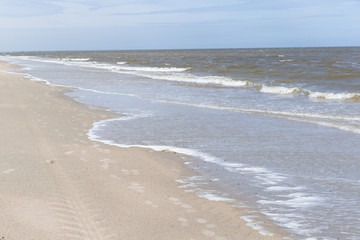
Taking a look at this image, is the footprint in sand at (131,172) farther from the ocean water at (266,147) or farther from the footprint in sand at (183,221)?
the footprint in sand at (183,221)

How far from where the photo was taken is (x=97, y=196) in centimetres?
475

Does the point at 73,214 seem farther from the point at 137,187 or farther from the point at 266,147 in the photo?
the point at 266,147

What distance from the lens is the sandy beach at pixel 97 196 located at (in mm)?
3836

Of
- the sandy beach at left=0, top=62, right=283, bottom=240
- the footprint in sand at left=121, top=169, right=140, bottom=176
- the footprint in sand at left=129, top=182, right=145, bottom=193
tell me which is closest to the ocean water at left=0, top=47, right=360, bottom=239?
the sandy beach at left=0, top=62, right=283, bottom=240

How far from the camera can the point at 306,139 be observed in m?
8.18

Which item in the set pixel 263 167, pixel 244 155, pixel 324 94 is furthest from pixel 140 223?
pixel 324 94

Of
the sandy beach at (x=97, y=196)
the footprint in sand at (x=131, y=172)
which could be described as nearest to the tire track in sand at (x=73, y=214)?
the sandy beach at (x=97, y=196)

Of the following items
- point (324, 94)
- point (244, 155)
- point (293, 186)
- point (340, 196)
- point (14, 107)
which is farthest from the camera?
point (324, 94)

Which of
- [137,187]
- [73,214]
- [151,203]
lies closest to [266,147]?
[137,187]

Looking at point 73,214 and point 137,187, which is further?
point 137,187

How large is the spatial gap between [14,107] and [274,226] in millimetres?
9690

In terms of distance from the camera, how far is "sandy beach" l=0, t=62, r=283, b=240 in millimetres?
3836

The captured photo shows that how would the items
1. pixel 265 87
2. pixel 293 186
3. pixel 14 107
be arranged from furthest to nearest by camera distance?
pixel 265 87
pixel 14 107
pixel 293 186

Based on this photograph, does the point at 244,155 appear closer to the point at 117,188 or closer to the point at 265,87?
the point at 117,188
